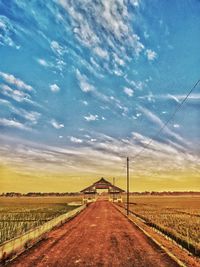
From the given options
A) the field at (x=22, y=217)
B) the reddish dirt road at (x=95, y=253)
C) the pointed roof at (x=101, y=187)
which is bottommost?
the reddish dirt road at (x=95, y=253)

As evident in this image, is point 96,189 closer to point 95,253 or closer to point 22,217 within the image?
point 22,217

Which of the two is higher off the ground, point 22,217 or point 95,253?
point 22,217

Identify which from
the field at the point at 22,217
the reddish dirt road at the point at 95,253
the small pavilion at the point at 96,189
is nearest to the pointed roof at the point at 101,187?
the small pavilion at the point at 96,189

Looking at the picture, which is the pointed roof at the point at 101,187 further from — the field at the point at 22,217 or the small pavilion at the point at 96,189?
the field at the point at 22,217

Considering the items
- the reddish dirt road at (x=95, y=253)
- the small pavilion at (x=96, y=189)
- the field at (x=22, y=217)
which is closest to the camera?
the reddish dirt road at (x=95, y=253)

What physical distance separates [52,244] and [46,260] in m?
4.01

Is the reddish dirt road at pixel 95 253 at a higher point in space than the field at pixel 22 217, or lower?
lower

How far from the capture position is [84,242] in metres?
16.6

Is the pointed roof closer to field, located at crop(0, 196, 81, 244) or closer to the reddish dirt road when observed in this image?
field, located at crop(0, 196, 81, 244)

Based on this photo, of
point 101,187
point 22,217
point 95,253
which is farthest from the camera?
point 101,187

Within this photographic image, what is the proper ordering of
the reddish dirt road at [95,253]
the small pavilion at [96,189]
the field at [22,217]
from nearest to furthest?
1. the reddish dirt road at [95,253]
2. the field at [22,217]
3. the small pavilion at [96,189]

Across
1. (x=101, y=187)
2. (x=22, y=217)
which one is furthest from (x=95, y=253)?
(x=101, y=187)

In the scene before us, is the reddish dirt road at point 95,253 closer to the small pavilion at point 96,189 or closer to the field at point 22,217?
the field at point 22,217

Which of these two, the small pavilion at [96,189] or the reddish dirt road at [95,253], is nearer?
the reddish dirt road at [95,253]
